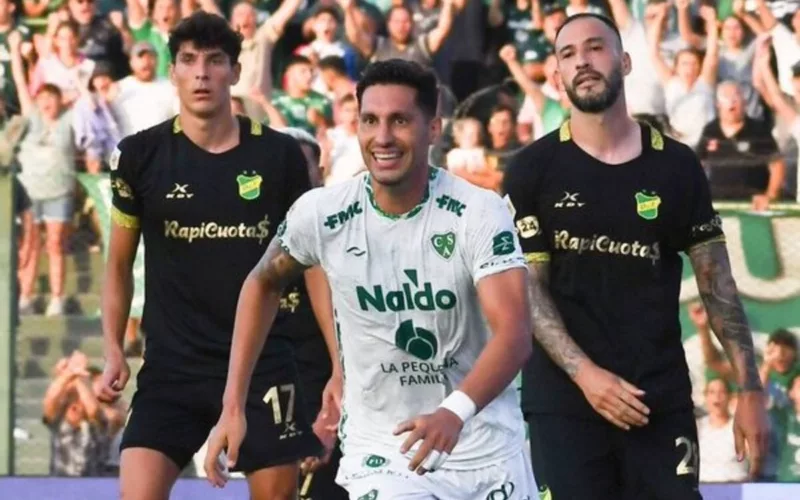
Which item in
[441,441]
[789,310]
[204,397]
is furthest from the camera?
[789,310]

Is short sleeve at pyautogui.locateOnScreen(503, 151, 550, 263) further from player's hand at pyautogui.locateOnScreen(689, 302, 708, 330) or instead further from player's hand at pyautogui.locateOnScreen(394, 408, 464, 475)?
player's hand at pyautogui.locateOnScreen(689, 302, 708, 330)

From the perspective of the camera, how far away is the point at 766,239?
10.9m

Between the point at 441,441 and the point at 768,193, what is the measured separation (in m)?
6.92

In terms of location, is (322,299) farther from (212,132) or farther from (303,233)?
(303,233)

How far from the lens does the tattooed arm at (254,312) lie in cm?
529

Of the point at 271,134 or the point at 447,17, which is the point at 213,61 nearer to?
the point at 271,134

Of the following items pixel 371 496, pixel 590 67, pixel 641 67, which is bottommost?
pixel 371 496

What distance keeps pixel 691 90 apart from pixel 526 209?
5241mm

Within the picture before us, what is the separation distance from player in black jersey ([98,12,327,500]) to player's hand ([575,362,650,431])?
1265mm

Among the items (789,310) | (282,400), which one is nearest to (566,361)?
(282,400)

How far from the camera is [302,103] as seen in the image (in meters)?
11.3

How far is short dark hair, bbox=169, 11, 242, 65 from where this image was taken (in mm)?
6863

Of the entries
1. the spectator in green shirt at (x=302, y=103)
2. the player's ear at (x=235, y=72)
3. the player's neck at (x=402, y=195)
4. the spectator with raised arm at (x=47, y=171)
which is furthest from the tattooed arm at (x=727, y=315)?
the spectator with raised arm at (x=47, y=171)

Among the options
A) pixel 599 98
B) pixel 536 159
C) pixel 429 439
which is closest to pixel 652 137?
pixel 599 98
